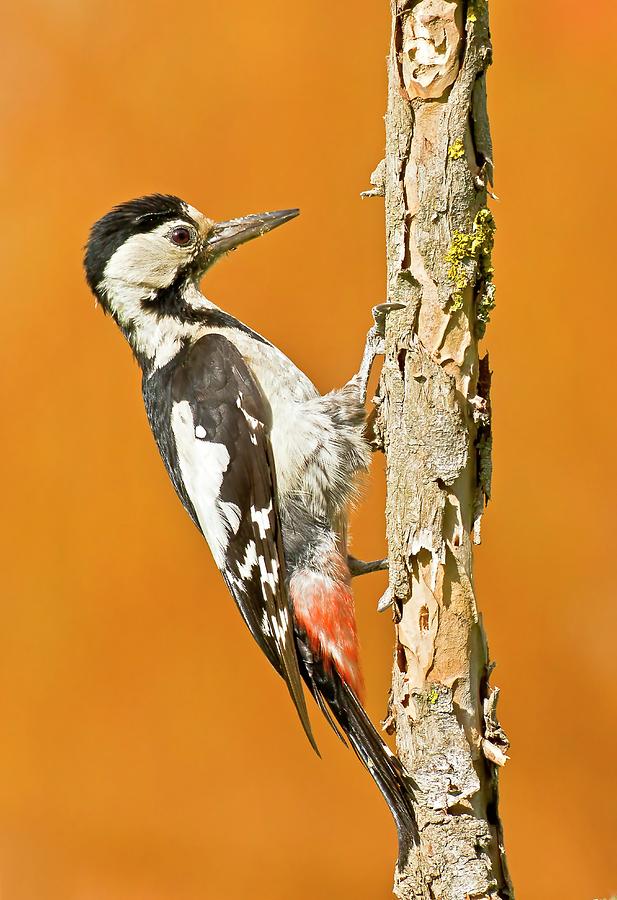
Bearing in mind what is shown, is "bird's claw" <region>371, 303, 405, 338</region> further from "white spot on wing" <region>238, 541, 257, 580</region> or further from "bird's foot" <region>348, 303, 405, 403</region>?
"white spot on wing" <region>238, 541, 257, 580</region>

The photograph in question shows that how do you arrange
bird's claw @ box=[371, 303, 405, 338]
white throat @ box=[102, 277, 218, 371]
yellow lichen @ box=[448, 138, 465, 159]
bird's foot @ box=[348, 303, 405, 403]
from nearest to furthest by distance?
yellow lichen @ box=[448, 138, 465, 159], bird's claw @ box=[371, 303, 405, 338], bird's foot @ box=[348, 303, 405, 403], white throat @ box=[102, 277, 218, 371]

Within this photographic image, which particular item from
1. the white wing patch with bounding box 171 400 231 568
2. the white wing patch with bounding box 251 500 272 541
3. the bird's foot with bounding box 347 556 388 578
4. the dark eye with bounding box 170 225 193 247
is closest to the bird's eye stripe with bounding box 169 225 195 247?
the dark eye with bounding box 170 225 193 247

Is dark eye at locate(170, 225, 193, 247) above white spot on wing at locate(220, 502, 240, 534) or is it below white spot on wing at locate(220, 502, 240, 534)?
above

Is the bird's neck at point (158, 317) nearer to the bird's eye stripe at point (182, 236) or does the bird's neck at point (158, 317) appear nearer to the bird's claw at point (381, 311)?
the bird's eye stripe at point (182, 236)

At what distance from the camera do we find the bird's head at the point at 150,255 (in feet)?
6.44

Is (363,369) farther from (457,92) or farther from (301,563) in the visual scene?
(457,92)

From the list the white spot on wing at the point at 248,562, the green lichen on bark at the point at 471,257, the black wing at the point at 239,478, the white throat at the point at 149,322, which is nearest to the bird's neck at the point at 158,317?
the white throat at the point at 149,322

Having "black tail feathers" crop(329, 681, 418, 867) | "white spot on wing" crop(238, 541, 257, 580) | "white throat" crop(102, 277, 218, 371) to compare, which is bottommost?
"black tail feathers" crop(329, 681, 418, 867)

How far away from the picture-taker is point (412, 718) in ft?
4.56

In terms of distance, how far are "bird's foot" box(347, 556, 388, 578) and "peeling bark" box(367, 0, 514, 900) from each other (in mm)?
438

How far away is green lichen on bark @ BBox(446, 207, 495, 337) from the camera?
49.9 inches

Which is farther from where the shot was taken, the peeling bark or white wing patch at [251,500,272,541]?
white wing patch at [251,500,272,541]

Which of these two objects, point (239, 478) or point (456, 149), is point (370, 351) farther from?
point (456, 149)

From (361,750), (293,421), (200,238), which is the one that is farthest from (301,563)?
(200,238)
